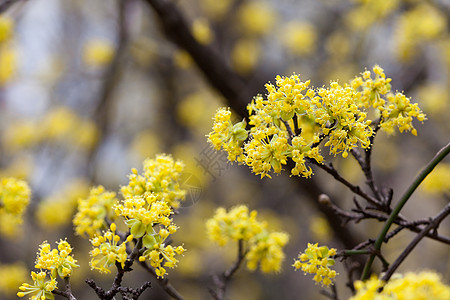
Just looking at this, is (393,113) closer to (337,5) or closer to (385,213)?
(385,213)

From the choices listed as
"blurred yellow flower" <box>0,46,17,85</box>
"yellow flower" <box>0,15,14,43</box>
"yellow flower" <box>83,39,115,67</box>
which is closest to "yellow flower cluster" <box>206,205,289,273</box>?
"yellow flower" <box>0,15,14,43</box>

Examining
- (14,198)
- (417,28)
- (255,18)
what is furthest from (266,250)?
(255,18)

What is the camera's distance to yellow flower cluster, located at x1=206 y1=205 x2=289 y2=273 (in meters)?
1.60

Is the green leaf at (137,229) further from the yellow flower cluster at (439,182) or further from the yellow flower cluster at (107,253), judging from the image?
the yellow flower cluster at (439,182)

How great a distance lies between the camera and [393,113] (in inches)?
51.0

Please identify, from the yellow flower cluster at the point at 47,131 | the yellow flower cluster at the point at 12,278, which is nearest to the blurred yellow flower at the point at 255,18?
the yellow flower cluster at the point at 47,131

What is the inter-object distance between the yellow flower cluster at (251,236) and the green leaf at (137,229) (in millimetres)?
456

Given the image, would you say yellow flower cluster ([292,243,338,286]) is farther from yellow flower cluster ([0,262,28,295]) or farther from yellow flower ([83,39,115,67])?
yellow flower ([83,39,115,67])

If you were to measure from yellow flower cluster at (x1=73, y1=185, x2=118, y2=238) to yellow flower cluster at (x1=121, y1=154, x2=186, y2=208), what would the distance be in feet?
0.60

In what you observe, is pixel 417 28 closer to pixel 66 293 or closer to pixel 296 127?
pixel 296 127

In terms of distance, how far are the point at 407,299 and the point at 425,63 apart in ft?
10.8

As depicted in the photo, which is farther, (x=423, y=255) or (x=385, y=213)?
(x=423, y=255)

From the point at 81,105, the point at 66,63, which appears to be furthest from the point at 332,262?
the point at 66,63

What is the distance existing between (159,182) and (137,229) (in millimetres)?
218
